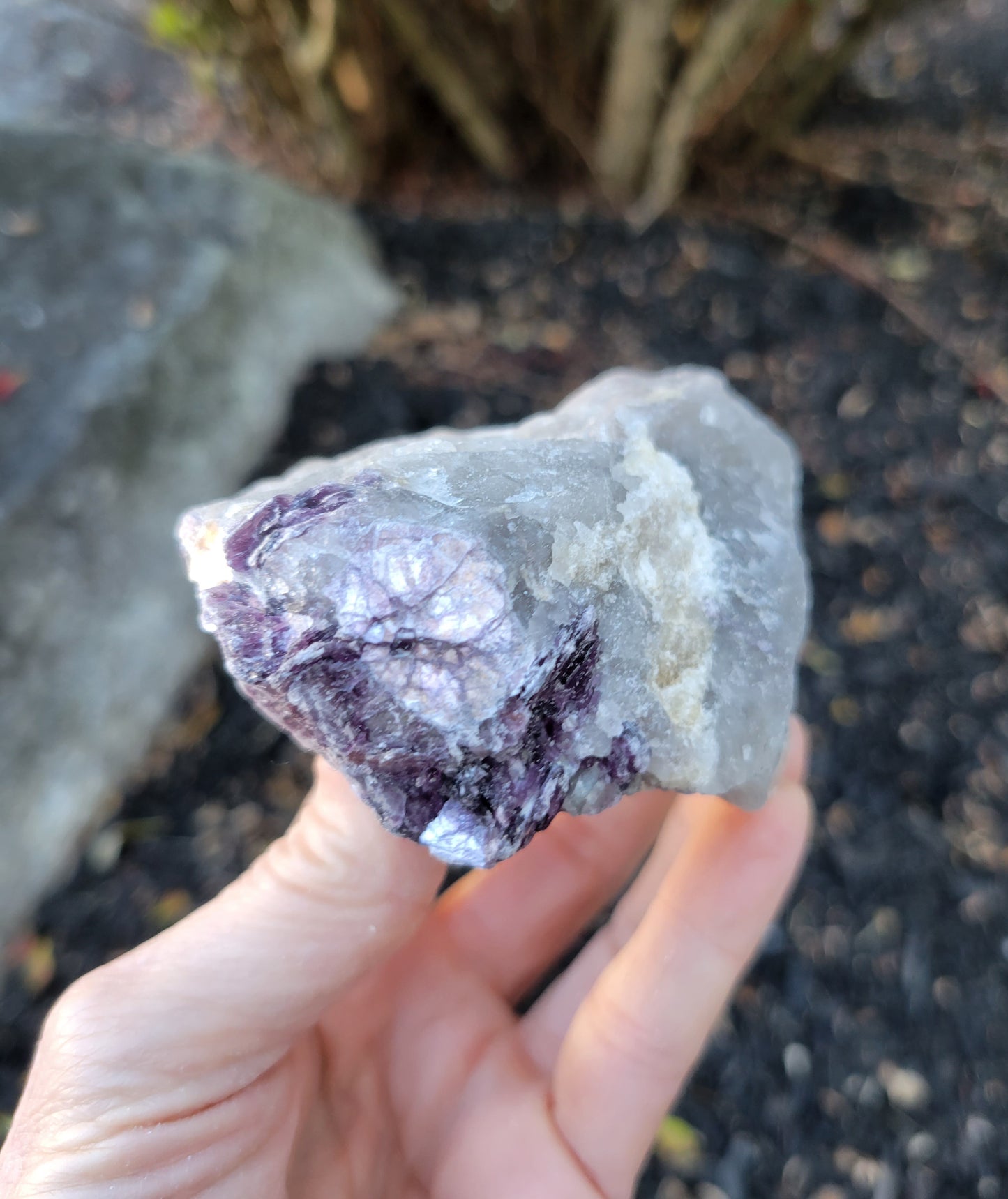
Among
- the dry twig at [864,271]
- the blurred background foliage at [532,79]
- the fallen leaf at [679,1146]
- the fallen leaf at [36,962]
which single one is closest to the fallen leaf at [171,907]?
the fallen leaf at [36,962]

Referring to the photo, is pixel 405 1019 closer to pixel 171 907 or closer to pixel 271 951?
pixel 271 951

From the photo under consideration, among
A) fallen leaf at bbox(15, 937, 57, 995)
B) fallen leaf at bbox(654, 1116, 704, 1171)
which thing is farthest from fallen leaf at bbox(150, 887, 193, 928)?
fallen leaf at bbox(654, 1116, 704, 1171)

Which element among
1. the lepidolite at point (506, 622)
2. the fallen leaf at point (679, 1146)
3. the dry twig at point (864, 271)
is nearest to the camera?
the lepidolite at point (506, 622)

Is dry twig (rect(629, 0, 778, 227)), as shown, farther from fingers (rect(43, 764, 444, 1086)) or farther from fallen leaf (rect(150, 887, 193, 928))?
fallen leaf (rect(150, 887, 193, 928))

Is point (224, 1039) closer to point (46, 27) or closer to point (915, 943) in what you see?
point (915, 943)

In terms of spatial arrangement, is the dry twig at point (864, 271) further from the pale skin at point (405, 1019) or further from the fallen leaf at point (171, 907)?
the fallen leaf at point (171, 907)
